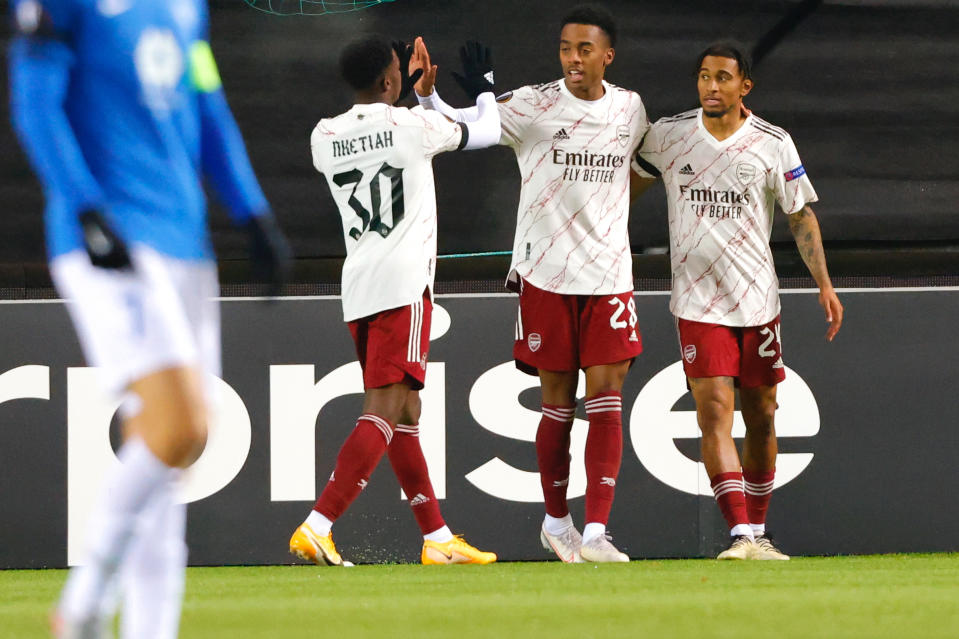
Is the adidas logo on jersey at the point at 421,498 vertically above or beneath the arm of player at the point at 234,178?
beneath

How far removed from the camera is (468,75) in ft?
20.5

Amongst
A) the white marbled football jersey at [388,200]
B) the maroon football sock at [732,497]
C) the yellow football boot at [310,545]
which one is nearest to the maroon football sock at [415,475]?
the yellow football boot at [310,545]

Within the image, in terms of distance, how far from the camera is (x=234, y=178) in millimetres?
3080

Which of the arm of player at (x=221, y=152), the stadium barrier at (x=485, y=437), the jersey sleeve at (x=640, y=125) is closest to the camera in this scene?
the arm of player at (x=221, y=152)

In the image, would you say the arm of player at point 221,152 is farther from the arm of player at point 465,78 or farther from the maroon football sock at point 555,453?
the maroon football sock at point 555,453

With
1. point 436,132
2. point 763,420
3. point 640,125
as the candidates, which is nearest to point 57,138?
point 436,132

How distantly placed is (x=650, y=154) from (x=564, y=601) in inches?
103

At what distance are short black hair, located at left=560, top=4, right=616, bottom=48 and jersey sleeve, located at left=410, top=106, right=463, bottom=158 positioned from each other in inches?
30.1

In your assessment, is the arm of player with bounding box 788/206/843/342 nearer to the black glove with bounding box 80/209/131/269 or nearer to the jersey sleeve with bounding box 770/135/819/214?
the jersey sleeve with bounding box 770/135/819/214

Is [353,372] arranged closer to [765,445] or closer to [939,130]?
[765,445]

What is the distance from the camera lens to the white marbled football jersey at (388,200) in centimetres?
590

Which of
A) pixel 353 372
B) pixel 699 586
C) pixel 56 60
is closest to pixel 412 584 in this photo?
pixel 699 586

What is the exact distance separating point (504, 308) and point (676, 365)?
0.83 m

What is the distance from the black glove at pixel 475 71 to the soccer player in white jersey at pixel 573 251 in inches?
0.4
